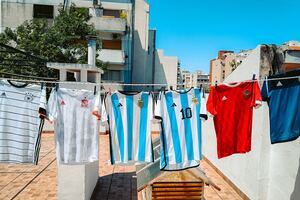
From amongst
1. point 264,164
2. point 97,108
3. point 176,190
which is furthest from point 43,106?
point 264,164

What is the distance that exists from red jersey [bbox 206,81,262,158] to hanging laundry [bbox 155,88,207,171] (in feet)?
0.82

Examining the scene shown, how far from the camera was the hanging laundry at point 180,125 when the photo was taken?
4.34 m

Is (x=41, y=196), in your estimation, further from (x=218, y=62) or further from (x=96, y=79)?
(x=218, y=62)

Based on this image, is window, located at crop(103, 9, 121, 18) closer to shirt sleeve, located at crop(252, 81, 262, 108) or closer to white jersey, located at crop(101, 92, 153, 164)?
white jersey, located at crop(101, 92, 153, 164)

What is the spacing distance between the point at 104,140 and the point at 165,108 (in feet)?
29.8

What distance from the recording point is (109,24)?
21.5 metres

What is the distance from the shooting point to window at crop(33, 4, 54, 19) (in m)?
21.8

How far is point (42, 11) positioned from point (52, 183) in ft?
62.4

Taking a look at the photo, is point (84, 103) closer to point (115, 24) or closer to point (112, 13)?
point (115, 24)

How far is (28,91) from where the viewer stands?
409cm

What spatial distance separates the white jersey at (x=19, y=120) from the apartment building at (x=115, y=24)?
17.6 meters

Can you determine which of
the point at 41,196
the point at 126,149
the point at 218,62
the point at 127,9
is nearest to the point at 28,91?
the point at 126,149

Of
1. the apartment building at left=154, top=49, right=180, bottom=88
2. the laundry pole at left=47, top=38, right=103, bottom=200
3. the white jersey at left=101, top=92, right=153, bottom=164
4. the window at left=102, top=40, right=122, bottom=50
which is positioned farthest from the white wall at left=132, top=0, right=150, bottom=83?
the white jersey at left=101, top=92, right=153, bottom=164

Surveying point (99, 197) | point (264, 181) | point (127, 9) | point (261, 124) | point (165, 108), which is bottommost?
point (99, 197)
